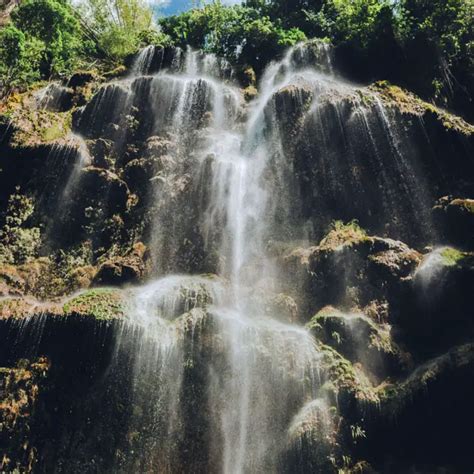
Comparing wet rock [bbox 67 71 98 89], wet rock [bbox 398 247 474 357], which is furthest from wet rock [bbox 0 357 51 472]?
wet rock [bbox 67 71 98 89]

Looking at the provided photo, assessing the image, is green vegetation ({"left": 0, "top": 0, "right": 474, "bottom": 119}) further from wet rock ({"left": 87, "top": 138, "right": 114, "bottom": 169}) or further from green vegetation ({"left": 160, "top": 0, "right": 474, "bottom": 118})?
wet rock ({"left": 87, "top": 138, "right": 114, "bottom": 169})

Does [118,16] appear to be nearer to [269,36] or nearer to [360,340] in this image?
[269,36]

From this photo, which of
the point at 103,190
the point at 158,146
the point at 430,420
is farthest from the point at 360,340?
the point at 158,146

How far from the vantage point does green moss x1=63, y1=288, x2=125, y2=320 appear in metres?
11.6

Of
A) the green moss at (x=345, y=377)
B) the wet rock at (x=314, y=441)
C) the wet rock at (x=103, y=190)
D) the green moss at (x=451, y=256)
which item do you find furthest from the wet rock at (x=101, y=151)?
the green moss at (x=451, y=256)

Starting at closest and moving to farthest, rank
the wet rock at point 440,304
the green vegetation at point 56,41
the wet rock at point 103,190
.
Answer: the wet rock at point 440,304 → the wet rock at point 103,190 → the green vegetation at point 56,41

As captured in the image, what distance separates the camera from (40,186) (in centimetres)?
1587

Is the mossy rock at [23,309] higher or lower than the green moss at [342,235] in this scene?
lower

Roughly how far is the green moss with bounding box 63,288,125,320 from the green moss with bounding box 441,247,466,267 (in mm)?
8987

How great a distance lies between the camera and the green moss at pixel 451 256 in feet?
39.5

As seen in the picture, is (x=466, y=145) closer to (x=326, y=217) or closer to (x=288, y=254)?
(x=326, y=217)

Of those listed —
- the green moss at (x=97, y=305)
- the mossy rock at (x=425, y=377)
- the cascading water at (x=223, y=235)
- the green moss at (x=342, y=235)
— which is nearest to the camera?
the mossy rock at (x=425, y=377)

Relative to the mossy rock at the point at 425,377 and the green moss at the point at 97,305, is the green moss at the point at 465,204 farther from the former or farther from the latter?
the green moss at the point at 97,305

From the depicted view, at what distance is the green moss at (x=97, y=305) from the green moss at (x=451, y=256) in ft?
29.5
